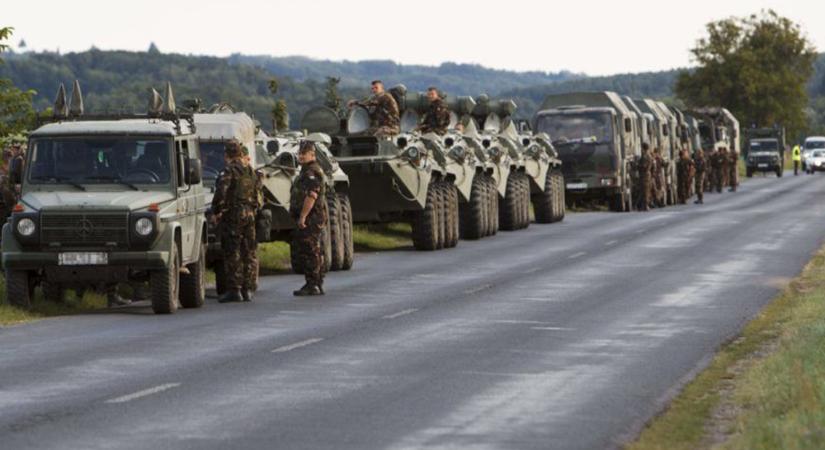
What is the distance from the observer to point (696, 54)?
133 m

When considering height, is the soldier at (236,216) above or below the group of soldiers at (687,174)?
above

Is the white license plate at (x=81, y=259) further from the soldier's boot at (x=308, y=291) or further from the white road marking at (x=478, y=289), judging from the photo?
the white road marking at (x=478, y=289)

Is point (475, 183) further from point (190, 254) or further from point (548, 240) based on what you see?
point (190, 254)

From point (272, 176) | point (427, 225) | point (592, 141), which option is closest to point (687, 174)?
point (592, 141)

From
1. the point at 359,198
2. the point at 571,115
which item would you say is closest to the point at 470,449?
the point at 359,198

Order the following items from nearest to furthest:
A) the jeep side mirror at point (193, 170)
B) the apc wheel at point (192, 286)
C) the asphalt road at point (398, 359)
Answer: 1. the asphalt road at point (398, 359)
2. the jeep side mirror at point (193, 170)
3. the apc wheel at point (192, 286)

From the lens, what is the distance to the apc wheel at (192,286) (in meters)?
22.3

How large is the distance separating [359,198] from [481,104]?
12874mm

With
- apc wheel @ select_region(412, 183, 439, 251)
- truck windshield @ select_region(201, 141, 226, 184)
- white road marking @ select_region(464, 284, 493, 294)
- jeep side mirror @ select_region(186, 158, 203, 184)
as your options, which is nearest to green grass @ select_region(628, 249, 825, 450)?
white road marking @ select_region(464, 284, 493, 294)

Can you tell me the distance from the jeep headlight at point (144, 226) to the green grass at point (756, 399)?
6.05 metres

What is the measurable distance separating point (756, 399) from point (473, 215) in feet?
84.6

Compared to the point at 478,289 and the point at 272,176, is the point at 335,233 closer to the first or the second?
the point at 272,176

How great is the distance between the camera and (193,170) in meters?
21.8

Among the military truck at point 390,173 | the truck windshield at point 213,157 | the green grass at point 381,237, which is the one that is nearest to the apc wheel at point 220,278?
the truck windshield at point 213,157
